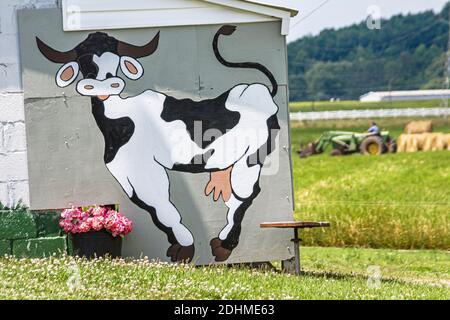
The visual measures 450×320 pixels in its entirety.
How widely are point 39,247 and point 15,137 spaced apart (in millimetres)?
1390

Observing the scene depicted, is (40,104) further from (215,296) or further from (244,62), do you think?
(215,296)

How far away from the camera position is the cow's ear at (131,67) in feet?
43.8

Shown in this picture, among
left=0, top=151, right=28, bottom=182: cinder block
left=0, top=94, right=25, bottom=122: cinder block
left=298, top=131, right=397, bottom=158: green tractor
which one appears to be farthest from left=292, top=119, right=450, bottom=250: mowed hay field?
left=0, top=94, right=25, bottom=122: cinder block

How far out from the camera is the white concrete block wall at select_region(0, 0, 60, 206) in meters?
13.1

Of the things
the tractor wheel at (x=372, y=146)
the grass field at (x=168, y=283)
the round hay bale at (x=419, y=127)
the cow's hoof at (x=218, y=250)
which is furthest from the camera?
the round hay bale at (x=419, y=127)

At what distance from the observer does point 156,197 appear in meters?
13.4

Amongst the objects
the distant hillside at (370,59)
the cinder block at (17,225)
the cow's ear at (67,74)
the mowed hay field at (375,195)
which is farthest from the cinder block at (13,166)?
the distant hillside at (370,59)

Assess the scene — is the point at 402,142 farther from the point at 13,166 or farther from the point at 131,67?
the point at 13,166

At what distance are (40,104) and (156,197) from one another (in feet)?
6.05

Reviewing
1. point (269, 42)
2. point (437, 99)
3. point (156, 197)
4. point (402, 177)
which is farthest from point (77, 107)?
point (437, 99)

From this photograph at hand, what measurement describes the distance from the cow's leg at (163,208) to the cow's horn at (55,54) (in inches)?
67.3

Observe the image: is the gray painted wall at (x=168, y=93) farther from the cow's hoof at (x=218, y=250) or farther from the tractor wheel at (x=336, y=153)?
the tractor wheel at (x=336, y=153)

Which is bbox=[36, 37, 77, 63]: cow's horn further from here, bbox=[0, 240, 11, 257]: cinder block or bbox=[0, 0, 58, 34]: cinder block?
bbox=[0, 240, 11, 257]: cinder block

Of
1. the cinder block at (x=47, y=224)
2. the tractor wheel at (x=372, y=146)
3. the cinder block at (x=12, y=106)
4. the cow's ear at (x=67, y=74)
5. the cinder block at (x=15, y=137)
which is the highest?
the cow's ear at (x=67, y=74)
